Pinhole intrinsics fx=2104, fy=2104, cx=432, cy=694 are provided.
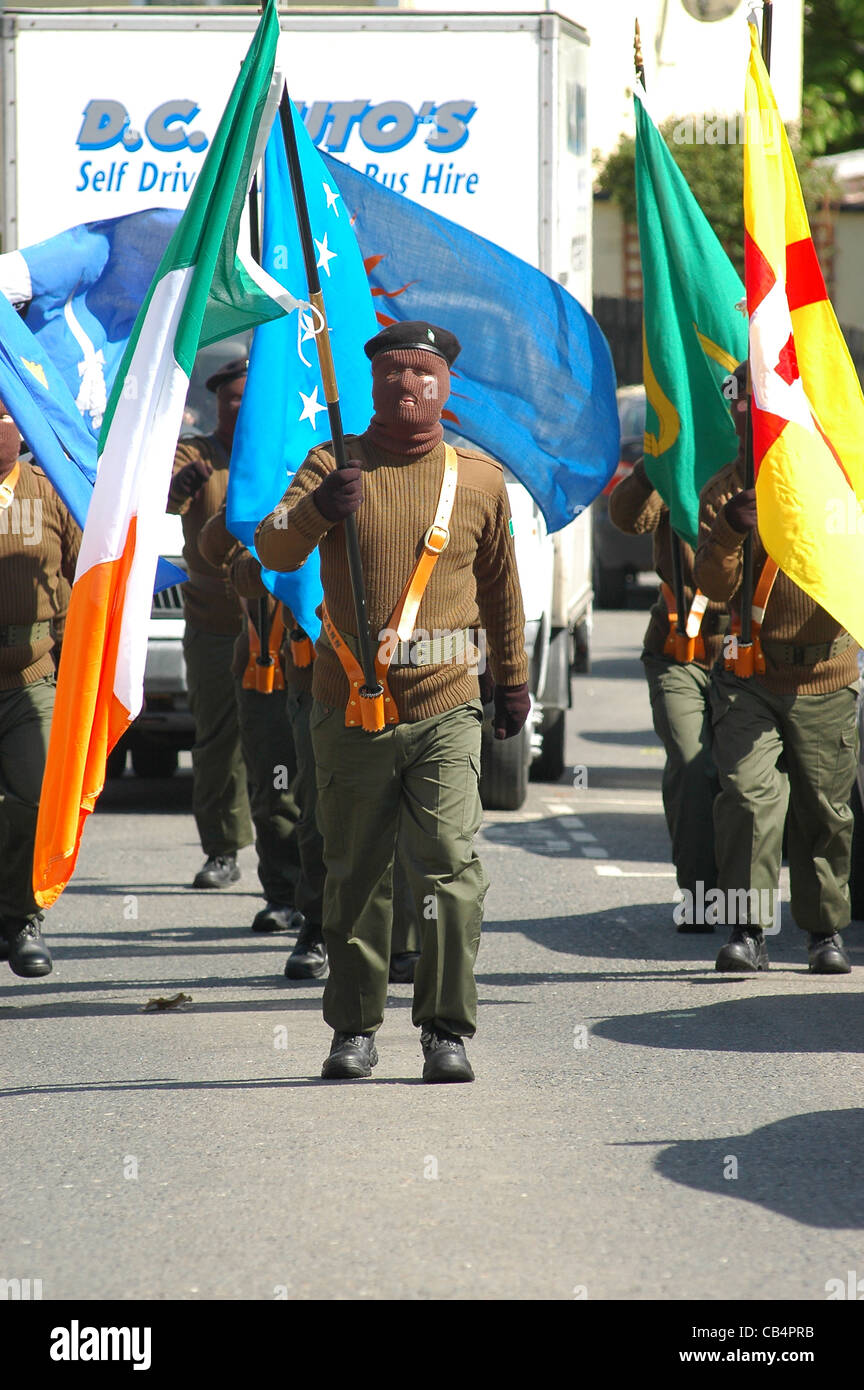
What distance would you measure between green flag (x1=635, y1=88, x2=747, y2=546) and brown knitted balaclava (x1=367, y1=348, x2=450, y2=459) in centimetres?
216

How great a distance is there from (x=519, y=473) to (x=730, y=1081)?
258 cm

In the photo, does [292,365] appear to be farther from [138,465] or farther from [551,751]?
[551,751]

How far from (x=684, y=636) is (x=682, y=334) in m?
1.20

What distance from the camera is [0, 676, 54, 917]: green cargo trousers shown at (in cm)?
770

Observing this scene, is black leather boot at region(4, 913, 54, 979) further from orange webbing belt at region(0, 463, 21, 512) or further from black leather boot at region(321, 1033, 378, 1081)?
black leather boot at region(321, 1033, 378, 1081)

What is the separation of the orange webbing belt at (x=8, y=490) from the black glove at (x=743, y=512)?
8.40 feet

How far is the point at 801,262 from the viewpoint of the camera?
7109 mm

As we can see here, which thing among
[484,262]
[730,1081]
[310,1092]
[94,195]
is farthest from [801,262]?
[94,195]

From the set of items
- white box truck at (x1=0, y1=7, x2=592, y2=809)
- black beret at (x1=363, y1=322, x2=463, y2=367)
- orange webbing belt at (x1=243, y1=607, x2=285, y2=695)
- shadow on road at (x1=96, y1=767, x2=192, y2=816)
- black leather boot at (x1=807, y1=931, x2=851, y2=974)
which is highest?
white box truck at (x1=0, y1=7, x2=592, y2=809)

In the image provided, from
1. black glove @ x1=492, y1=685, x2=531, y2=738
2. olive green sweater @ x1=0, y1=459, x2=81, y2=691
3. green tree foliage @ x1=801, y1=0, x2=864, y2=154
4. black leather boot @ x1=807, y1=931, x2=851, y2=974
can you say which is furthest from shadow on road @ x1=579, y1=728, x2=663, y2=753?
green tree foliage @ x1=801, y1=0, x2=864, y2=154

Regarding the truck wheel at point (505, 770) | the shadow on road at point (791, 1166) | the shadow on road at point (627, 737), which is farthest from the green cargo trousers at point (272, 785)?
the shadow on road at point (627, 737)

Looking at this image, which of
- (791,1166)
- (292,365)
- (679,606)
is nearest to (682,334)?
(679,606)

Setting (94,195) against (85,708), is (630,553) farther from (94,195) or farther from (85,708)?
(85,708)

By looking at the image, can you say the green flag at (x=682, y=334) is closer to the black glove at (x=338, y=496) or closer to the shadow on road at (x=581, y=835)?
the black glove at (x=338, y=496)
